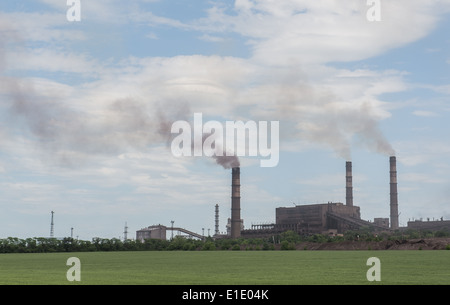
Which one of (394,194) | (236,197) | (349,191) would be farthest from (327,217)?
(236,197)

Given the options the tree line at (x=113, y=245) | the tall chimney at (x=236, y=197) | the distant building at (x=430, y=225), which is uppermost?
the tall chimney at (x=236, y=197)

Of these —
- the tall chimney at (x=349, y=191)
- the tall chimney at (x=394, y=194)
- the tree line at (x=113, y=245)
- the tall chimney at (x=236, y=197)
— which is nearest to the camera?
the tree line at (x=113, y=245)

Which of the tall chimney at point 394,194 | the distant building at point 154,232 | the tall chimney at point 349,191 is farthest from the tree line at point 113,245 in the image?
the distant building at point 154,232

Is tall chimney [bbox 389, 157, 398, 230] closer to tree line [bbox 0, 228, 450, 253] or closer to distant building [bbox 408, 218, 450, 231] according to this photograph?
distant building [bbox 408, 218, 450, 231]

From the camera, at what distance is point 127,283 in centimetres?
1962

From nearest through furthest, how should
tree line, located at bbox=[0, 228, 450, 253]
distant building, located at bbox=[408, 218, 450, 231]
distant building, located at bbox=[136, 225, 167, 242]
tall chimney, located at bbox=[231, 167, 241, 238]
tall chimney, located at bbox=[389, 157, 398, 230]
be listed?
1. tree line, located at bbox=[0, 228, 450, 253]
2. tall chimney, located at bbox=[231, 167, 241, 238]
3. tall chimney, located at bbox=[389, 157, 398, 230]
4. distant building, located at bbox=[408, 218, 450, 231]
5. distant building, located at bbox=[136, 225, 167, 242]

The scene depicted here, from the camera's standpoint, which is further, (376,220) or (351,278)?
(376,220)

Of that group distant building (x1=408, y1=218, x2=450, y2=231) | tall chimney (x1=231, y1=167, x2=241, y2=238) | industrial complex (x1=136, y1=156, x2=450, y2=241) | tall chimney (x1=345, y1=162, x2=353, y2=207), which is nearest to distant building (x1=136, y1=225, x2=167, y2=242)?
industrial complex (x1=136, y1=156, x2=450, y2=241)

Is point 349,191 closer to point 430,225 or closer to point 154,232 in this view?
point 430,225

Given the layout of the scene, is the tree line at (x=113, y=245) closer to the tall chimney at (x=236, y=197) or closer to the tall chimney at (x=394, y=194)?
the tall chimney at (x=236, y=197)
